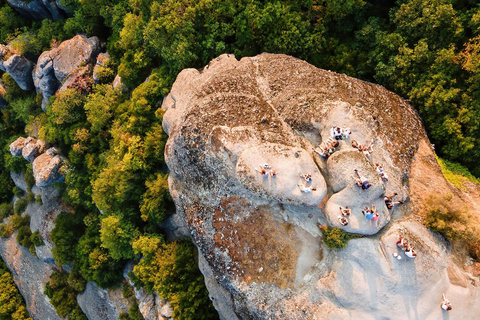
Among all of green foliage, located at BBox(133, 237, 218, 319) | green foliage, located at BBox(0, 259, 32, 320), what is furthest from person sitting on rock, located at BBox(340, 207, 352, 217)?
green foliage, located at BBox(0, 259, 32, 320)

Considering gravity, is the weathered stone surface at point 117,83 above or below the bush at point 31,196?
above

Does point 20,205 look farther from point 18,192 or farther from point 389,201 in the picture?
point 389,201

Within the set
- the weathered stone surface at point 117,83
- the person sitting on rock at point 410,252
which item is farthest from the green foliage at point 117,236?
the person sitting on rock at point 410,252

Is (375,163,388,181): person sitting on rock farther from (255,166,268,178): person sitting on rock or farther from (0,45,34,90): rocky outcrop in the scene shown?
(0,45,34,90): rocky outcrop

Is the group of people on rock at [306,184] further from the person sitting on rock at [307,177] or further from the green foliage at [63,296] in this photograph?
the green foliage at [63,296]

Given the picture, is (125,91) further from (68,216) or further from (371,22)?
(371,22)
